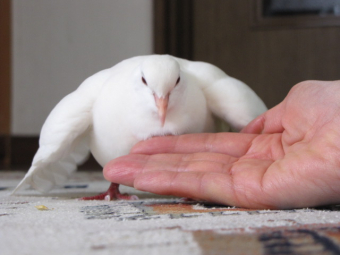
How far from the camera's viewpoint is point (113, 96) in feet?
4.90

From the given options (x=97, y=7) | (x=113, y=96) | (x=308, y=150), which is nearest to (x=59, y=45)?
(x=97, y=7)

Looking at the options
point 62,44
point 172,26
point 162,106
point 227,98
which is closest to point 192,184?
point 162,106

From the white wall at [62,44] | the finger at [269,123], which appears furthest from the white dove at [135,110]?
the white wall at [62,44]

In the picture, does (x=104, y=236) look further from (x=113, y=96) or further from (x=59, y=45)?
(x=59, y=45)

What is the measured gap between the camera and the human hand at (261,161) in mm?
996

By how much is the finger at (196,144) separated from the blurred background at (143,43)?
7.30ft

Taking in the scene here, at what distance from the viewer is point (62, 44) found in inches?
150

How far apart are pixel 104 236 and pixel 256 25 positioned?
3.06 meters

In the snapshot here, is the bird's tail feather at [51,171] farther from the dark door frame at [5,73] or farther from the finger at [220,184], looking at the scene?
the dark door frame at [5,73]

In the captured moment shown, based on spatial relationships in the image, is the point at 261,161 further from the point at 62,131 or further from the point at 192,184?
the point at 62,131

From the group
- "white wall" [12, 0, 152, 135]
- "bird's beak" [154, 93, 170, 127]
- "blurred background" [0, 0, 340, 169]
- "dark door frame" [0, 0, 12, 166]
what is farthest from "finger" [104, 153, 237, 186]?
"dark door frame" [0, 0, 12, 166]

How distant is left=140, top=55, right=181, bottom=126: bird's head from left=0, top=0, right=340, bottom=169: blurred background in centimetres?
225

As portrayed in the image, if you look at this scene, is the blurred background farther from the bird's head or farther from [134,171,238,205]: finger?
[134,171,238,205]: finger

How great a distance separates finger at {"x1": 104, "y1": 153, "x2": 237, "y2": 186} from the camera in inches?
48.9
